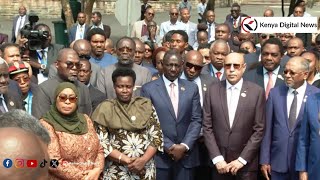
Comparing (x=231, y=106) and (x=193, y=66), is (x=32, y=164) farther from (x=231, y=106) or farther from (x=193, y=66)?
(x=193, y=66)

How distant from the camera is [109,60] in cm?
825

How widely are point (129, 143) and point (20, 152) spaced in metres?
4.04

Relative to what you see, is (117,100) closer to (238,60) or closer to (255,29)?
(238,60)

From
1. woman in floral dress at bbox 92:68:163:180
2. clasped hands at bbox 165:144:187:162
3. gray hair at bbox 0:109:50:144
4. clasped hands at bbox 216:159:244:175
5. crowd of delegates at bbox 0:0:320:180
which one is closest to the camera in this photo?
gray hair at bbox 0:109:50:144

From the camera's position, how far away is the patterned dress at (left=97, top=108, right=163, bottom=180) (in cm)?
554

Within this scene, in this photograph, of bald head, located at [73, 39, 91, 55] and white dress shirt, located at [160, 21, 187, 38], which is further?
white dress shirt, located at [160, 21, 187, 38]

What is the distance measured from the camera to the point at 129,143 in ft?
18.3

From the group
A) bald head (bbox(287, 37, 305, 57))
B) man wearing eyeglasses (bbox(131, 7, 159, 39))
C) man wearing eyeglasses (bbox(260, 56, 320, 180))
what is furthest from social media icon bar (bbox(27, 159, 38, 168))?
man wearing eyeglasses (bbox(131, 7, 159, 39))

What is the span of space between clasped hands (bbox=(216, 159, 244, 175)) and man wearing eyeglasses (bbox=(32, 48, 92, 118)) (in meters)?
1.47

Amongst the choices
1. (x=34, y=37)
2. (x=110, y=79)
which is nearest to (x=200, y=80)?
(x=110, y=79)

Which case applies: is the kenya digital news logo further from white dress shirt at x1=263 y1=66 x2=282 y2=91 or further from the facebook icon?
the facebook icon

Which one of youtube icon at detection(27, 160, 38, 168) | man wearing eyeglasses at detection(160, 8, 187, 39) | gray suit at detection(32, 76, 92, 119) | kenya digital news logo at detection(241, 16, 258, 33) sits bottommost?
gray suit at detection(32, 76, 92, 119)

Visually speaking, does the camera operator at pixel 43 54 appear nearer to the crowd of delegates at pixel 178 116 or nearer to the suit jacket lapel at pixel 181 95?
the crowd of delegates at pixel 178 116

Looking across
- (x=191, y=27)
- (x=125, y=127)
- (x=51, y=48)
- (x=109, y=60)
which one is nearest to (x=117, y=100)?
(x=125, y=127)
